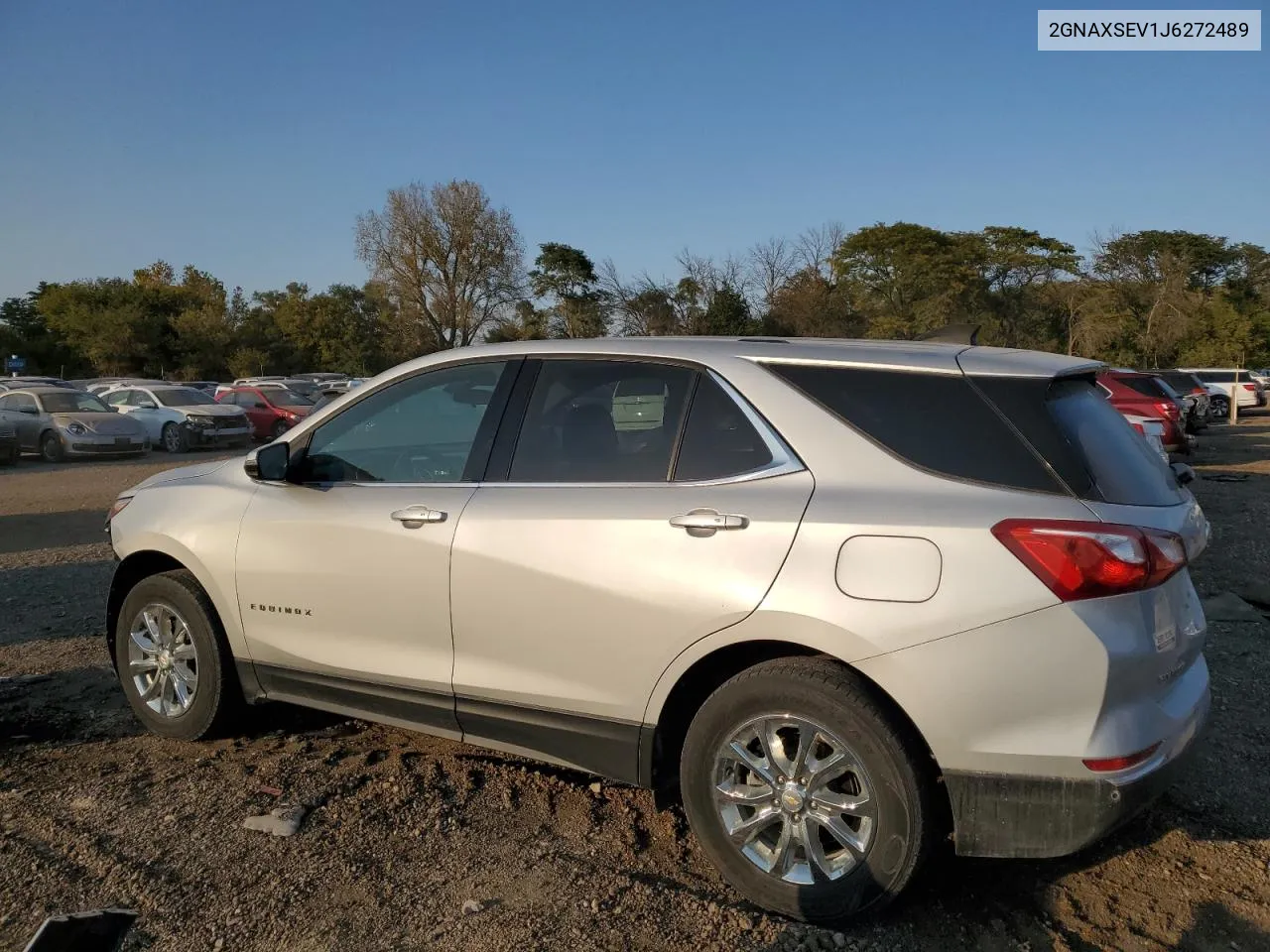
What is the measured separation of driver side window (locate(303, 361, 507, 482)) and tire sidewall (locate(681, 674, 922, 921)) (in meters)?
1.50

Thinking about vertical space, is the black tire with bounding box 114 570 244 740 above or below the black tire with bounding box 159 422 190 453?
above

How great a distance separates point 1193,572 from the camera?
743cm

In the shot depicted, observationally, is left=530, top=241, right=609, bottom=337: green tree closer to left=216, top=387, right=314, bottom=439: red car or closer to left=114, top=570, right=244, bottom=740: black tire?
left=216, top=387, right=314, bottom=439: red car

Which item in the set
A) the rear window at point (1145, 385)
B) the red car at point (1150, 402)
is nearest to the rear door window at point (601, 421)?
the red car at point (1150, 402)

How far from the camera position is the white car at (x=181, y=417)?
21.9 metres

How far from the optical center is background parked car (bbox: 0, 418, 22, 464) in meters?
18.7

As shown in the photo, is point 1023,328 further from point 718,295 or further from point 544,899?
point 544,899

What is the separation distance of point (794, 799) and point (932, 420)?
1.22 meters

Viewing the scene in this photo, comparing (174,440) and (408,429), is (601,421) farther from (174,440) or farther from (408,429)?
(174,440)

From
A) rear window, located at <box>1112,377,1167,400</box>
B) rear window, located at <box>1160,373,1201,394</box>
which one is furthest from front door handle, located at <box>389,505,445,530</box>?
rear window, located at <box>1160,373,1201,394</box>

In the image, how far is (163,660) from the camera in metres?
4.38

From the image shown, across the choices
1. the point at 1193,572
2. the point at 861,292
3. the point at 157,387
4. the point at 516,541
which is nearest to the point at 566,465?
the point at 516,541

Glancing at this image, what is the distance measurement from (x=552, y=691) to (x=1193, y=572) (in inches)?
244

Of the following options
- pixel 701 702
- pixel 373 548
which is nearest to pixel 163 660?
pixel 373 548
